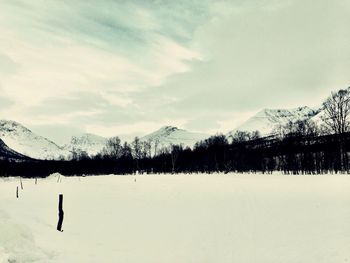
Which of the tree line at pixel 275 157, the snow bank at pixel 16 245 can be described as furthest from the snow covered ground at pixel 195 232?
the tree line at pixel 275 157

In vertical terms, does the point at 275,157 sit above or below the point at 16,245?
above

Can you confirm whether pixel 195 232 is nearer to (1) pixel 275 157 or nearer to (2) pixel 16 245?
(2) pixel 16 245

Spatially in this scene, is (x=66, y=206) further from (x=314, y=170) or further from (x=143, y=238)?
(x=314, y=170)

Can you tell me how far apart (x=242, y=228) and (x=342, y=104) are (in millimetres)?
55572

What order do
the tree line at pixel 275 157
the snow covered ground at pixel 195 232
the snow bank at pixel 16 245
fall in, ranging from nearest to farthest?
the snow bank at pixel 16 245, the snow covered ground at pixel 195 232, the tree line at pixel 275 157

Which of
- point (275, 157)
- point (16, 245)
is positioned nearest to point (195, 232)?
point (16, 245)

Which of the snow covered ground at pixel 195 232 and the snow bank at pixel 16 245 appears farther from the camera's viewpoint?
the snow covered ground at pixel 195 232

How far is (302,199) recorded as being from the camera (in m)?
31.9

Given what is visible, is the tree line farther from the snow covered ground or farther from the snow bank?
the snow bank

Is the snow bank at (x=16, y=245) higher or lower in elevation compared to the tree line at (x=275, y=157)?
lower

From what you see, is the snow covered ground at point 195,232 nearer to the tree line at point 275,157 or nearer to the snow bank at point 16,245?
the snow bank at point 16,245

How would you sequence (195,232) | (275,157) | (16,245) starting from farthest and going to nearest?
(275,157) → (195,232) → (16,245)

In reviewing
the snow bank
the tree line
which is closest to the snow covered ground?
the snow bank

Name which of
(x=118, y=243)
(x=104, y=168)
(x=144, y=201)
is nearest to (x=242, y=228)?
(x=118, y=243)
